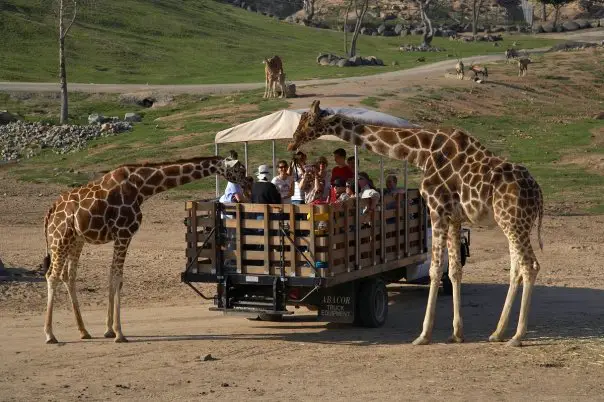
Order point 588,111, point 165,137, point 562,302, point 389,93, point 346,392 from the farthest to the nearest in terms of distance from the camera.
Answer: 1. point 588,111
2. point 389,93
3. point 165,137
4. point 562,302
5. point 346,392

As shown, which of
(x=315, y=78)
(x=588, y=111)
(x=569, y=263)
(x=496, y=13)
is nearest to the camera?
(x=569, y=263)

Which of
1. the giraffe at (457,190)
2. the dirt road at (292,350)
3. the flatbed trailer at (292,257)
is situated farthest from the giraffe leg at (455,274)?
the flatbed trailer at (292,257)

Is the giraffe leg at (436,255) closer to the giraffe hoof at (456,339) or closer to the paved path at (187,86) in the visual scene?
the giraffe hoof at (456,339)

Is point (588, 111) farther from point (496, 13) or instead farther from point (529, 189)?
point (496, 13)

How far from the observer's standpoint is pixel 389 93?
42.8m

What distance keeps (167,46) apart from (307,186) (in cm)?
5325

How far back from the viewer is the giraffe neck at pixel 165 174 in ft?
55.8

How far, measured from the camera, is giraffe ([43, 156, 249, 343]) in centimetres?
1677

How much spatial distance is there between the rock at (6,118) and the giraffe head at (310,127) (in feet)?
90.0

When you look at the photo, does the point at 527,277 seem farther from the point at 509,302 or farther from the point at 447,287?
the point at 447,287

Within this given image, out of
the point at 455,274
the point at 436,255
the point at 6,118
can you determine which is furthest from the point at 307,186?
the point at 6,118

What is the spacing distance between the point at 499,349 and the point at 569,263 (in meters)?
7.97

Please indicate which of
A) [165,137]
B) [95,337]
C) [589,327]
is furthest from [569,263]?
[165,137]

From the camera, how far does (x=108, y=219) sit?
1678cm
